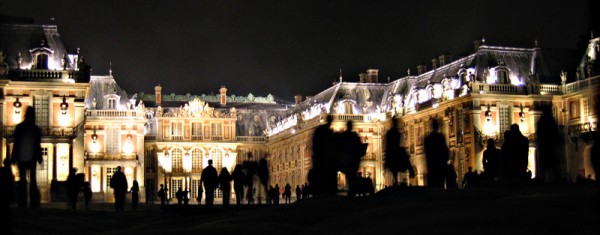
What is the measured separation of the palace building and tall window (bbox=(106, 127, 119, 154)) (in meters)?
0.08

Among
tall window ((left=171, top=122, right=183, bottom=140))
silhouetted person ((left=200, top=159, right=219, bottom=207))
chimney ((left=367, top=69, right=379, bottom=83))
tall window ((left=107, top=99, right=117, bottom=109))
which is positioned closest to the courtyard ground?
silhouetted person ((left=200, top=159, right=219, bottom=207))

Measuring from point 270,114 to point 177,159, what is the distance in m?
12.7

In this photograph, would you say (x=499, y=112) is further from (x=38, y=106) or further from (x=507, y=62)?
(x=38, y=106)

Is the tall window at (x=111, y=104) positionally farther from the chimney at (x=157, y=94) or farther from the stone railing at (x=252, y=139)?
the stone railing at (x=252, y=139)

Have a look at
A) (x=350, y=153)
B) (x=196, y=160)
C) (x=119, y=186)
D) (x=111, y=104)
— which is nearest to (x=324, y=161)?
(x=350, y=153)

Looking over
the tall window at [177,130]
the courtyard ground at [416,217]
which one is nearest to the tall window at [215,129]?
the tall window at [177,130]

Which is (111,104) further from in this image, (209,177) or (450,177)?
(450,177)

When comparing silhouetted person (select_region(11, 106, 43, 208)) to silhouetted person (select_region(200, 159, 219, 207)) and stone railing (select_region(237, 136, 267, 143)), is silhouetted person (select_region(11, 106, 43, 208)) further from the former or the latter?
stone railing (select_region(237, 136, 267, 143))

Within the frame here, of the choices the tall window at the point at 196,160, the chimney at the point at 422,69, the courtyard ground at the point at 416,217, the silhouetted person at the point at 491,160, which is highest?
the chimney at the point at 422,69

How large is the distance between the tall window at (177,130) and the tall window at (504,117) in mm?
34836

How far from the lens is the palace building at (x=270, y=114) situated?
5762 centimetres

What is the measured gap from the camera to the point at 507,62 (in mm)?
70062

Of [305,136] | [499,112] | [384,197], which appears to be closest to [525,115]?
[499,112]

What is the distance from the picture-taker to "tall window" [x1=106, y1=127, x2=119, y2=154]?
7769 cm
